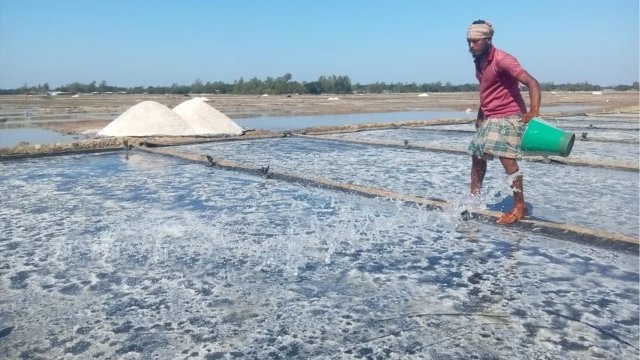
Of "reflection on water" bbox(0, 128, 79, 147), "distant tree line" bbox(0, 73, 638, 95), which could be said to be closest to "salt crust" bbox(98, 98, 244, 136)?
"reflection on water" bbox(0, 128, 79, 147)

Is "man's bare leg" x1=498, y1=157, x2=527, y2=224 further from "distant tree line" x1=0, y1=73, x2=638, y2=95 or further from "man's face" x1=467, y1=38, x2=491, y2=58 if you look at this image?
"distant tree line" x1=0, y1=73, x2=638, y2=95

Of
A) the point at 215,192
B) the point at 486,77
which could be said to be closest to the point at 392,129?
the point at 215,192

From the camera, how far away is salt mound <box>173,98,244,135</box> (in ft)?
26.5

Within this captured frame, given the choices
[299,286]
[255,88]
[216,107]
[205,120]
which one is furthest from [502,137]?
[255,88]

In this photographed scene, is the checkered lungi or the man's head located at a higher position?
the man's head

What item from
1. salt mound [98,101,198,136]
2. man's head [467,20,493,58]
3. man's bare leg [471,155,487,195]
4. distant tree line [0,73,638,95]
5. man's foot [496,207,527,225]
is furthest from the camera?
distant tree line [0,73,638,95]

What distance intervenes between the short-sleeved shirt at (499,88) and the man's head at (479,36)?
2.4 inches

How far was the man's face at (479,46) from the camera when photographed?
2.68 metres

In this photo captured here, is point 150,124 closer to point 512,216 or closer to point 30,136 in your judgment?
point 30,136

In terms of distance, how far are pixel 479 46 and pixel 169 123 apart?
19.5ft

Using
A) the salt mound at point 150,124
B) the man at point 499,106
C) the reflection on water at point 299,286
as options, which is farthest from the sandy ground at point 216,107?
the man at point 499,106

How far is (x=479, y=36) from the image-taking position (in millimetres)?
2662

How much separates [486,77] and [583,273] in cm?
111

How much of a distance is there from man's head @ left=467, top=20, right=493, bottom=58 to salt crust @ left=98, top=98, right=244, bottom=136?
573 centimetres
